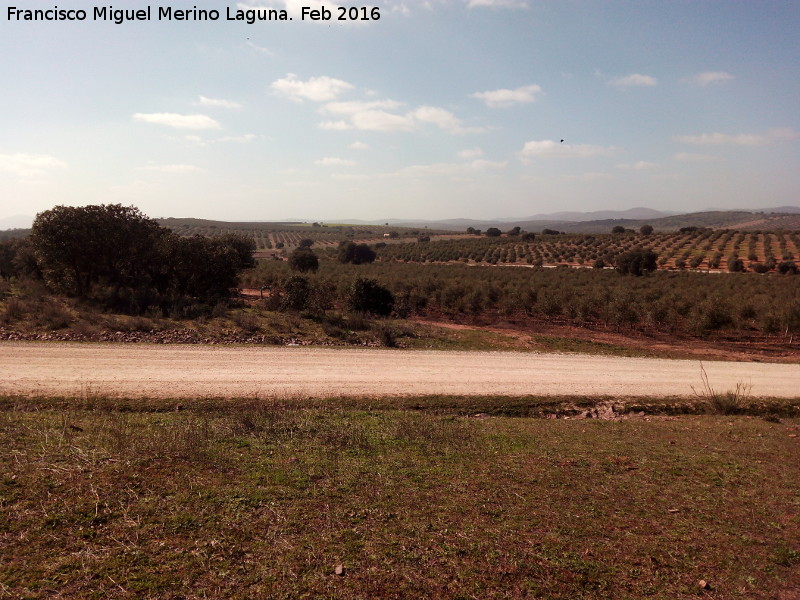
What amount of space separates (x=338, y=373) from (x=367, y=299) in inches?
559

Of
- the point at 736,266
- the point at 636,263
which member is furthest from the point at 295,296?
the point at 736,266

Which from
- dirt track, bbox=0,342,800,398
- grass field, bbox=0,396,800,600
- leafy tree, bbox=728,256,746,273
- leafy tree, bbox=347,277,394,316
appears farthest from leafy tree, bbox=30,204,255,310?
leafy tree, bbox=728,256,746,273

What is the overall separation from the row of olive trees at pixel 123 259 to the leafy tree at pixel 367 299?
29.7ft

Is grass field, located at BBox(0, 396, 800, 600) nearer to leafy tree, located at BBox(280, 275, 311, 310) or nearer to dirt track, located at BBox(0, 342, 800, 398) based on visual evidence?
dirt track, located at BBox(0, 342, 800, 398)

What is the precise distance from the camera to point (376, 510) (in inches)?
257

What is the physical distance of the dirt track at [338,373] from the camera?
13.0 m

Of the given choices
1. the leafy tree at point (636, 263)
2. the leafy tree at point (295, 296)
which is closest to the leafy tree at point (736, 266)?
the leafy tree at point (636, 263)

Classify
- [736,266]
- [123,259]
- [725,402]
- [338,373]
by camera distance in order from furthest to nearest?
1. [736,266]
2. [123,259]
3. [338,373]
4. [725,402]

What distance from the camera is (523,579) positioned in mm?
5223

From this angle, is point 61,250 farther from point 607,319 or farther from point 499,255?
→ point 499,255

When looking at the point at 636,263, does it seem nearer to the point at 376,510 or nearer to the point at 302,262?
the point at 302,262

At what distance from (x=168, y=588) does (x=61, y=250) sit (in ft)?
93.8

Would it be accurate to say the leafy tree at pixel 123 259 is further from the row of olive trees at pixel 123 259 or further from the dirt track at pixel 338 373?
the dirt track at pixel 338 373

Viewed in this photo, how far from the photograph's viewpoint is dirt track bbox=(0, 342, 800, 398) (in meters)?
13.0
